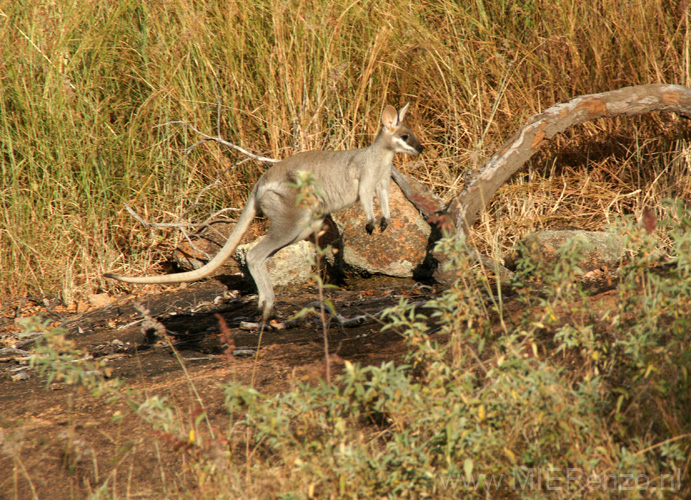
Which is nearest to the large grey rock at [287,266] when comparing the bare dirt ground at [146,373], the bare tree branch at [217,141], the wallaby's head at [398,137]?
the bare dirt ground at [146,373]

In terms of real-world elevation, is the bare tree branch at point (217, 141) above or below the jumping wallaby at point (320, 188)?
above

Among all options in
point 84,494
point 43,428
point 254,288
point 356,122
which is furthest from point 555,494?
point 356,122

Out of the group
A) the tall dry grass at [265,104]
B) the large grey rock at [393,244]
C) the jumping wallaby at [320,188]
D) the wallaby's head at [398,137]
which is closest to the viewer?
the jumping wallaby at [320,188]

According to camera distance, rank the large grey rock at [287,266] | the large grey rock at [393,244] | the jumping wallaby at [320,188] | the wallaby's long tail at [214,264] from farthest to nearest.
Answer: the large grey rock at [287,266] → the large grey rock at [393,244] → the jumping wallaby at [320,188] → the wallaby's long tail at [214,264]

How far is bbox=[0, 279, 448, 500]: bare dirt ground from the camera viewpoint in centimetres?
276

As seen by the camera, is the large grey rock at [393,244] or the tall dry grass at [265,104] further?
the tall dry grass at [265,104]

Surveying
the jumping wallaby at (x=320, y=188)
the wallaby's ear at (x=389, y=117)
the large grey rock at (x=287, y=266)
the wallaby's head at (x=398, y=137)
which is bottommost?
the large grey rock at (x=287, y=266)

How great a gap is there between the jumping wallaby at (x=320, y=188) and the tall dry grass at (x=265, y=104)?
1.17m

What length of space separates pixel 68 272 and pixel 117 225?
0.59 metres

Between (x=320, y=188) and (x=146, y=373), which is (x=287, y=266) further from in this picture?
(x=146, y=373)

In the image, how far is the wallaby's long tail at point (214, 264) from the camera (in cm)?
420

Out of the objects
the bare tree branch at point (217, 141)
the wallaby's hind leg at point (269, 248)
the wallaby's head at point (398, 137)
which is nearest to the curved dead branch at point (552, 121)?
the wallaby's head at point (398, 137)

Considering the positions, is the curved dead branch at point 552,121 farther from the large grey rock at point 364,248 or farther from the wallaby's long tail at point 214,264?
the wallaby's long tail at point 214,264

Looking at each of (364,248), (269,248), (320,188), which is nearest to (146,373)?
(269,248)
